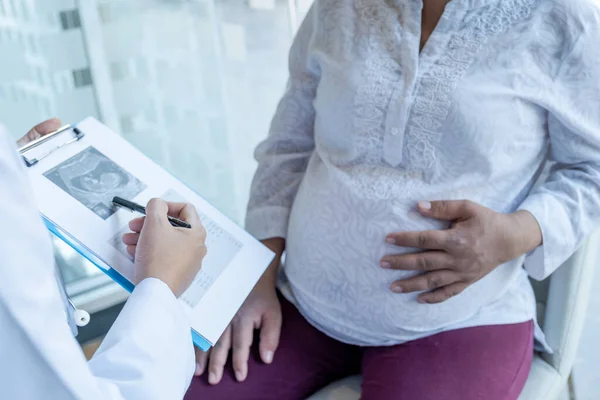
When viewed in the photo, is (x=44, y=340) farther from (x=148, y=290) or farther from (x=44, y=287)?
(x=148, y=290)

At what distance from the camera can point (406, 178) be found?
83 cm

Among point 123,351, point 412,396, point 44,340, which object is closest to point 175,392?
point 123,351

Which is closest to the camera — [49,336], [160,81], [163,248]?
[49,336]

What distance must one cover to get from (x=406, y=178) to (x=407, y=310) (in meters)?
0.18

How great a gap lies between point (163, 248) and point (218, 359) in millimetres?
303

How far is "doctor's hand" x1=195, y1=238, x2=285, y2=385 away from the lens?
87cm

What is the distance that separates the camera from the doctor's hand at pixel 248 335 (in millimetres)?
870

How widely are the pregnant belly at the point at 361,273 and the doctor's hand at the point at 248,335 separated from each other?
7 cm

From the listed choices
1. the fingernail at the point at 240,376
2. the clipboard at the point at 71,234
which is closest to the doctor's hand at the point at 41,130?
the clipboard at the point at 71,234

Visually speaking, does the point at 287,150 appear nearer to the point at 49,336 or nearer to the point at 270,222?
the point at 270,222

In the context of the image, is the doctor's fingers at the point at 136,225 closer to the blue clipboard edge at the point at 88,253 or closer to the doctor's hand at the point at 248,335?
the blue clipboard edge at the point at 88,253

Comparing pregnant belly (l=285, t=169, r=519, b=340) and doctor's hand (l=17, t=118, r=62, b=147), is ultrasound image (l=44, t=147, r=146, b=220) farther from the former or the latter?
pregnant belly (l=285, t=169, r=519, b=340)

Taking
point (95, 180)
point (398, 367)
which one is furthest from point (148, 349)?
point (398, 367)

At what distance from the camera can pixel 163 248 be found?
633mm
